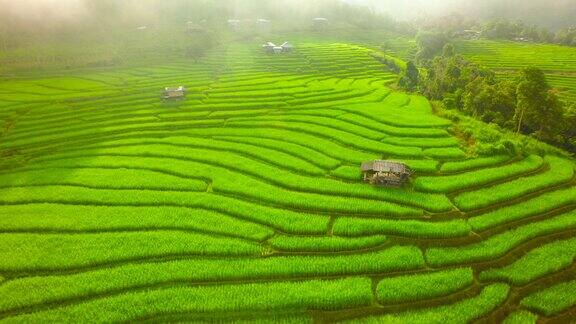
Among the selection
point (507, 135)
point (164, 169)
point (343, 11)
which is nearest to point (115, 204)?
point (164, 169)

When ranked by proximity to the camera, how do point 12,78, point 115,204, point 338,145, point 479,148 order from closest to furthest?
point 115,204
point 479,148
point 338,145
point 12,78

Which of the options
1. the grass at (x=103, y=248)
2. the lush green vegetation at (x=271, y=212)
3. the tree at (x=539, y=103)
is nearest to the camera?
the lush green vegetation at (x=271, y=212)

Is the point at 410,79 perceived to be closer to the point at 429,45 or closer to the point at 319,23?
the point at 429,45

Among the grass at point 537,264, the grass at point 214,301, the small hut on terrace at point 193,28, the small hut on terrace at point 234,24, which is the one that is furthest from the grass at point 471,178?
the small hut on terrace at point 234,24

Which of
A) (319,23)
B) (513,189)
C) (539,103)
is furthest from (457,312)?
(319,23)

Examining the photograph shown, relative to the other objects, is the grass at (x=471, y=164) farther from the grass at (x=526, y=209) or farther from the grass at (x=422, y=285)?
the grass at (x=422, y=285)

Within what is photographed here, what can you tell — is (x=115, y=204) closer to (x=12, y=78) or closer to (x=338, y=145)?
(x=338, y=145)
